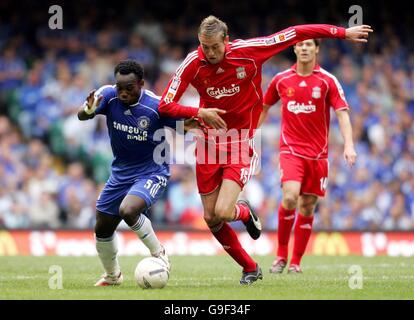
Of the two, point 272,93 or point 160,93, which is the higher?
point 160,93

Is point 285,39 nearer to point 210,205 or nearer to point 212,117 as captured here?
point 212,117

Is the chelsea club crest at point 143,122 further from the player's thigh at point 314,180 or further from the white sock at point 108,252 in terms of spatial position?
the player's thigh at point 314,180

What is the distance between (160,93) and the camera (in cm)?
1992

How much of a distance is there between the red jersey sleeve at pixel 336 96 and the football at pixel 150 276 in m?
3.61

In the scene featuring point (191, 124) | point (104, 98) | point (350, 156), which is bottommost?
point (350, 156)

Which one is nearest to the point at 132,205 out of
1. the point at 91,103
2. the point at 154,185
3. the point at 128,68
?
the point at 154,185

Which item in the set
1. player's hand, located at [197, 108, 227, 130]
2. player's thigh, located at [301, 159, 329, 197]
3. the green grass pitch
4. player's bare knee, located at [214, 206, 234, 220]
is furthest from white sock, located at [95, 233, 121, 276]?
player's thigh, located at [301, 159, 329, 197]

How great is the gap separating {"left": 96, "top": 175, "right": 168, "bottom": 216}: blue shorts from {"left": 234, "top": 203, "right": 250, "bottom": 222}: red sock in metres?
0.81

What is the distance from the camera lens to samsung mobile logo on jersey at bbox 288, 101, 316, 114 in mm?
11570

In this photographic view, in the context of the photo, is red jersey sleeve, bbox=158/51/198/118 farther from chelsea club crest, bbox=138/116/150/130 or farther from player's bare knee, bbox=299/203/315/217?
player's bare knee, bbox=299/203/315/217

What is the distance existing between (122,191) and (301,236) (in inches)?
114

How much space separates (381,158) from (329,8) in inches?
182

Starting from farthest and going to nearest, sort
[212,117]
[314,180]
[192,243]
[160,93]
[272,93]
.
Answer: [160,93] < [192,243] < [272,93] < [314,180] < [212,117]
